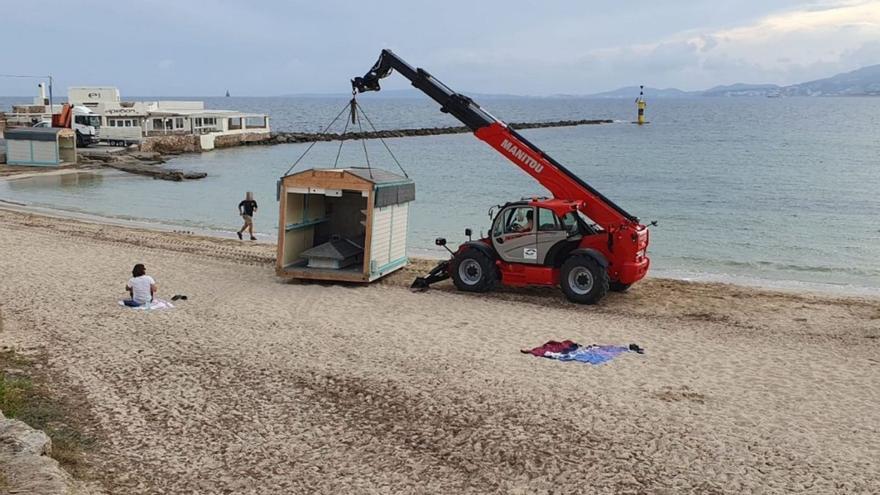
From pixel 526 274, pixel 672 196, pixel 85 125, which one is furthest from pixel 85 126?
pixel 526 274

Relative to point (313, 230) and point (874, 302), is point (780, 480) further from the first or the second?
point (313, 230)

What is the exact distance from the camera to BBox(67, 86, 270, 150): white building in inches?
2507

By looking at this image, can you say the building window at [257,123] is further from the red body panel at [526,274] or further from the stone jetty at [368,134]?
the red body panel at [526,274]

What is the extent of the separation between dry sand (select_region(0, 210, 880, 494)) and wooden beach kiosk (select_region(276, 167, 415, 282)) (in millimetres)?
590

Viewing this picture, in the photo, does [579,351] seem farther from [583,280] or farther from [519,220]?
[519,220]

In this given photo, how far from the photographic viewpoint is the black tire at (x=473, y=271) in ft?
53.8

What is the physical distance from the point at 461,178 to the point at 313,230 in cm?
3052

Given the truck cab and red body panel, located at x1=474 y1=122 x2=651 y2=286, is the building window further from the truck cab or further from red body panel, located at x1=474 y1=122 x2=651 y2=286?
red body panel, located at x1=474 y1=122 x2=651 y2=286

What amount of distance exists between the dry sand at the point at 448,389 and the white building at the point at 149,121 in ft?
165

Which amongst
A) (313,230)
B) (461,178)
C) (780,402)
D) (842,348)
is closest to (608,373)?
(780,402)

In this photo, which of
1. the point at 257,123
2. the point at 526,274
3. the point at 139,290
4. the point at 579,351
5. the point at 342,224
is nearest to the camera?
the point at 579,351

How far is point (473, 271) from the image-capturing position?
54.5 feet

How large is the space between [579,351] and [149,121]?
61123mm

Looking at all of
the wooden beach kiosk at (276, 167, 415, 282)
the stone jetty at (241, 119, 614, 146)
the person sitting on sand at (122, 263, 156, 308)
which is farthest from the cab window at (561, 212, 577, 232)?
the stone jetty at (241, 119, 614, 146)
